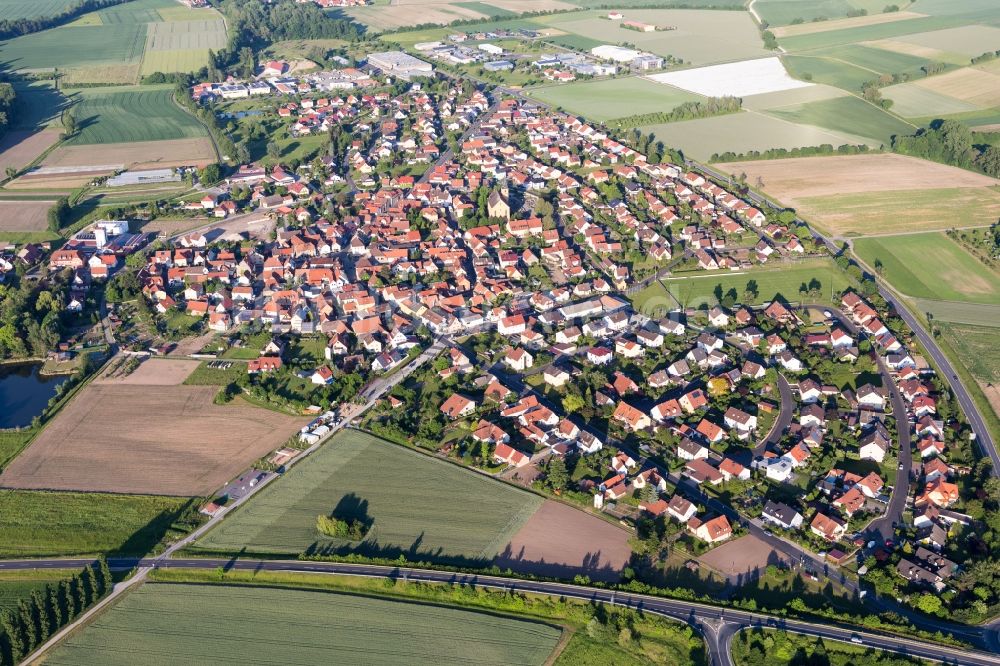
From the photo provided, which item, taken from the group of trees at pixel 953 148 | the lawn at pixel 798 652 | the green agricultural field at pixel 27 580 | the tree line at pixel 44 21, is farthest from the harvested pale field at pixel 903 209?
the tree line at pixel 44 21

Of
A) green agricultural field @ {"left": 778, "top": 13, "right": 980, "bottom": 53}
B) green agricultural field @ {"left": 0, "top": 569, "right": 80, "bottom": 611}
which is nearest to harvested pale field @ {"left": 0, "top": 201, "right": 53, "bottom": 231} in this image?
green agricultural field @ {"left": 0, "top": 569, "right": 80, "bottom": 611}

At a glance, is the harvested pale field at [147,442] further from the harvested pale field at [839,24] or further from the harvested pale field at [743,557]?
the harvested pale field at [839,24]

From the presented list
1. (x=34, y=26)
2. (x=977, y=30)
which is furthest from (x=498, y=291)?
(x=34, y=26)

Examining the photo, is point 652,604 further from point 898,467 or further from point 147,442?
point 147,442

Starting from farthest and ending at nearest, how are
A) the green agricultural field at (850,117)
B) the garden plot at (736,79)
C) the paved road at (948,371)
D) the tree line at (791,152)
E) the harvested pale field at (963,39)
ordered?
the harvested pale field at (963,39)
the garden plot at (736,79)
the green agricultural field at (850,117)
the tree line at (791,152)
the paved road at (948,371)

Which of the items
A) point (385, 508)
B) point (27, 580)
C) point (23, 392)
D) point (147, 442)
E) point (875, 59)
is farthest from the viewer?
point (875, 59)

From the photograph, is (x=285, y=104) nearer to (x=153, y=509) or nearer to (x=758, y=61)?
(x=758, y=61)

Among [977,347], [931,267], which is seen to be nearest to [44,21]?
[931,267]
